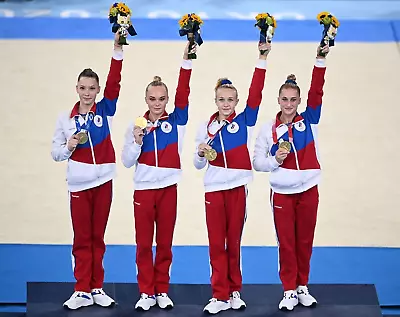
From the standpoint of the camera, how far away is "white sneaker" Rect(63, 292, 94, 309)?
842 cm

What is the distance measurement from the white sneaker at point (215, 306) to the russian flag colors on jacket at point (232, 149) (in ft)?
3.05

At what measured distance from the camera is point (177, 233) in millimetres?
10711

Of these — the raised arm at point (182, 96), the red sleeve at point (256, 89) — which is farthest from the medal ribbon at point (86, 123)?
the red sleeve at point (256, 89)

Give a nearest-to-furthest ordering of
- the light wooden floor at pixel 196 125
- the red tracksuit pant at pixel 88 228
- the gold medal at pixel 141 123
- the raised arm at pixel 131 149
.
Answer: the gold medal at pixel 141 123
the raised arm at pixel 131 149
the red tracksuit pant at pixel 88 228
the light wooden floor at pixel 196 125

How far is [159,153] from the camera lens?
830 cm

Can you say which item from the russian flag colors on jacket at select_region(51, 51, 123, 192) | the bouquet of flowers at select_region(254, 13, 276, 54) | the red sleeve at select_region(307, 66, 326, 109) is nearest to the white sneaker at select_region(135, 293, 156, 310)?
the russian flag colors on jacket at select_region(51, 51, 123, 192)

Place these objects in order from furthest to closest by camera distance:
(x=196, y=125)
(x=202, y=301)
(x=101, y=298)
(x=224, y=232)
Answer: (x=196, y=125)
(x=202, y=301)
(x=101, y=298)
(x=224, y=232)

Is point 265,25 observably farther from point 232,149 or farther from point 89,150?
point 89,150

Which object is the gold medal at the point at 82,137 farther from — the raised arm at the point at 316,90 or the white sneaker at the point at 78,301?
the raised arm at the point at 316,90

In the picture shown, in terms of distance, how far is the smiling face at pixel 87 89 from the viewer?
823cm

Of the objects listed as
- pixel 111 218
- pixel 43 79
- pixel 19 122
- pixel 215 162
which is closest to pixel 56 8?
pixel 43 79

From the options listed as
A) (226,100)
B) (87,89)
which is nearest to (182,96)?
(226,100)

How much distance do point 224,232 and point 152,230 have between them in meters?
0.59

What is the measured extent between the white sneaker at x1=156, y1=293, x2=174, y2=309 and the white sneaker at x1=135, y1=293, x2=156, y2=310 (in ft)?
0.20
